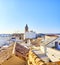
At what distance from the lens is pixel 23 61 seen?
8086 mm

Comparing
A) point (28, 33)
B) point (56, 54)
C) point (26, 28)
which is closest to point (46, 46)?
point (56, 54)

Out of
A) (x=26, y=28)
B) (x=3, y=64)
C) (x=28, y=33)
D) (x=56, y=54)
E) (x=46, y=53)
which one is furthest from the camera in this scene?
(x=26, y=28)

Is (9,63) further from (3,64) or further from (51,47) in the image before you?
(51,47)

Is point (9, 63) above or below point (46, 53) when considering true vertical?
above

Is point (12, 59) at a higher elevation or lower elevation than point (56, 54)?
higher

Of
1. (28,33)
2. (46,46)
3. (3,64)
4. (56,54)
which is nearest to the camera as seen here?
(3,64)

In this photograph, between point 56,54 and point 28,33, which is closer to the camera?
point 56,54

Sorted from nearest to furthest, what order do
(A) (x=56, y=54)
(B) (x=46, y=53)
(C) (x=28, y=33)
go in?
(A) (x=56, y=54), (B) (x=46, y=53), (C) (x=28, y=33)

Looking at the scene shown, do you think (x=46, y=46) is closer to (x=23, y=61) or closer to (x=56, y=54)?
(x=56, y=54)

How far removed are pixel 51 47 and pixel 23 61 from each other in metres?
13.7

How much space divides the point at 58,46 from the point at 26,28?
164 feet

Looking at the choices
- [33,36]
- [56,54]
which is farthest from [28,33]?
[56,54]

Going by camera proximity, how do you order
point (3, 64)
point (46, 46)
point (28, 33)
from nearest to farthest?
point (3, 64) → point (46, 46) → point (28, 33)

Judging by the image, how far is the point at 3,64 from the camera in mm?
7766
